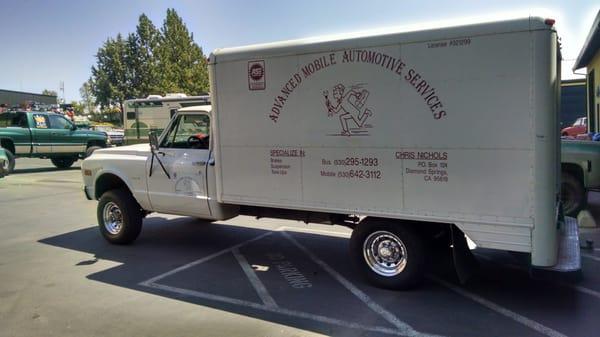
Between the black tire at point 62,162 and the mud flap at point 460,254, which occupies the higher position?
the black tire at point 62,162

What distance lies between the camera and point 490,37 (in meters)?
4.50

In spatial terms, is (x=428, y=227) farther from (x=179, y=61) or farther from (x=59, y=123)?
(x=179, y=61)

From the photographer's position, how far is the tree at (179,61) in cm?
4328

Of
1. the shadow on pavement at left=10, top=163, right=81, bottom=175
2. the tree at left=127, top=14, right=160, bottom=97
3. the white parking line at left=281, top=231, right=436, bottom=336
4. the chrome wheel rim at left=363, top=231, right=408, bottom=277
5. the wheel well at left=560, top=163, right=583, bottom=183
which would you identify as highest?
the tree at left=127, top=14, right=160, bottom=97

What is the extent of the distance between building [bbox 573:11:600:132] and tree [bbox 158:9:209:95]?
30.4 metres

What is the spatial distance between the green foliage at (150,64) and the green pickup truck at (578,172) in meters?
36.3

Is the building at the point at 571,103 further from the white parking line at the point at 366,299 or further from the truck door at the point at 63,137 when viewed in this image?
the white parking line at the point at 366,299

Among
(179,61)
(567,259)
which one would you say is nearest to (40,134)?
(567,259)

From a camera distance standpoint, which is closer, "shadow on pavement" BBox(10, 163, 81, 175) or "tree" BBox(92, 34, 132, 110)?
"shadow on pavement" BBox(10, 163, 81, 175)

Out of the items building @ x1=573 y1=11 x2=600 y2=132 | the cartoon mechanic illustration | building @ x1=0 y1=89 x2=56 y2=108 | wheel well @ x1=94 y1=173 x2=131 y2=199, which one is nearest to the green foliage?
building @ x1=0 y1=89 x2=56 y2=108

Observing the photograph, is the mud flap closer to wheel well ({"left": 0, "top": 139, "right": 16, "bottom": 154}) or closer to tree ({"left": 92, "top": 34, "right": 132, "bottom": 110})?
wheel well ({"left": 0, "top": 139, "right": 16, "bottom": 154})

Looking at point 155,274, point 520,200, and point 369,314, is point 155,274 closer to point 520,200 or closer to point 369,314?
point 369,314

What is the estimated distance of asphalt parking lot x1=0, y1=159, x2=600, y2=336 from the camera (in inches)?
176

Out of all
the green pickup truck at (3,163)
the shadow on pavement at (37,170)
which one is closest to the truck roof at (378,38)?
the green pickup truck at (3,163)
